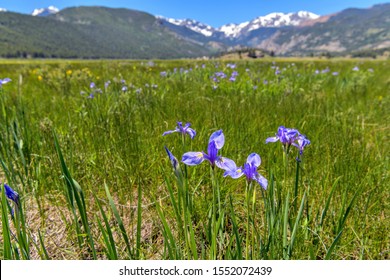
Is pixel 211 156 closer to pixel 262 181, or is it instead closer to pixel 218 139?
pixel 218 139

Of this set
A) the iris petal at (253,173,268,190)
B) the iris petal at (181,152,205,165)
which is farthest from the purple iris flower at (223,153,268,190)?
the iris petal at (181,152,205,165)

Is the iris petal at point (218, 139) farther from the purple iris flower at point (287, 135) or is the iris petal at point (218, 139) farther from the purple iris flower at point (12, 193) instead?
the purple iris flower at point (12, 193)

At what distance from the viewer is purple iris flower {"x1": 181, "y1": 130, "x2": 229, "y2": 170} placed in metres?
1.09

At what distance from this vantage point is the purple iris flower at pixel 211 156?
1092mm

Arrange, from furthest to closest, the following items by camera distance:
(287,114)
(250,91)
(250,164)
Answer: (250,91) → (287,114) → (250,164)

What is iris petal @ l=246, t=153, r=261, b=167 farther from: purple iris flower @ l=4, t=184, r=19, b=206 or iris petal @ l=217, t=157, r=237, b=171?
purple iris flower @ l=4, t=184, r=19, b=206

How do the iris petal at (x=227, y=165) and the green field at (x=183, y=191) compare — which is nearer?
the iris petal at (x=227, y=165)

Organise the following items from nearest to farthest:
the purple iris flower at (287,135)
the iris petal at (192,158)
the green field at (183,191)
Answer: the iris petal at (192,158), the green field at (183,191), the purple iris flower at (287,135)

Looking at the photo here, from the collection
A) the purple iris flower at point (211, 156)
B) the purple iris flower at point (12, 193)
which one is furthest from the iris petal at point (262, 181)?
the purple iris flower at point (12, 193)
